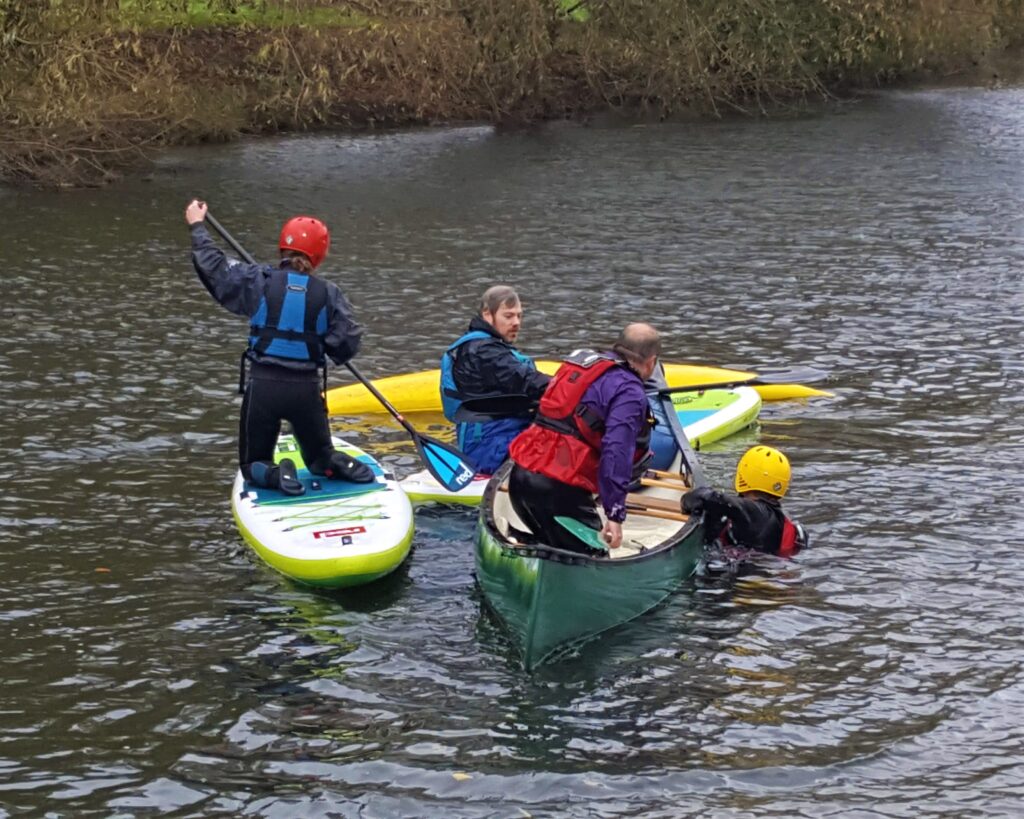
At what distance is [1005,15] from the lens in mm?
36000

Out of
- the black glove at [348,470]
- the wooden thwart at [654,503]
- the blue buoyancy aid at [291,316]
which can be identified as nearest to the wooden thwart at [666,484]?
the wooden thwart at [654,503]

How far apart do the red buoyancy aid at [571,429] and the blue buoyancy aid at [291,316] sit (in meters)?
1.58

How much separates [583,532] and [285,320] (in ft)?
7.30

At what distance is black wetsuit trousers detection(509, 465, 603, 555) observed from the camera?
776 centimetres

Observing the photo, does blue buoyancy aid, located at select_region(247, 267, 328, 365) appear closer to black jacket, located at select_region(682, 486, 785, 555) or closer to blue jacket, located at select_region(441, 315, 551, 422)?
blue jacket, located at select_region(441, 315, 551, 422)

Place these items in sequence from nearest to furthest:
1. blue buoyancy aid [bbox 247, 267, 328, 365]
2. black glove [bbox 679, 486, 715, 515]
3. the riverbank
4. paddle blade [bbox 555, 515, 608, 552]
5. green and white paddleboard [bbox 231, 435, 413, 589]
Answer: paddle blade [bbox 555, 515, 608, 552] → green and white paddleboard [bbox 231, 435, 413, 589] → blue buoyancy aid [bbox 247, 267, 328, 365] → black glove [bbox 679, 486, 715, 515] → the riverbank

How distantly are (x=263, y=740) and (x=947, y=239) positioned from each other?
581 inches

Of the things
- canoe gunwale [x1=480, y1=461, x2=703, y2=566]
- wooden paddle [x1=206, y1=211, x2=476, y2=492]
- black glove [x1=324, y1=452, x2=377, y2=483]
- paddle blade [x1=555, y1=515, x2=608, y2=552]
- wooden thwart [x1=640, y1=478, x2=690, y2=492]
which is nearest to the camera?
canoe gunwale [x1=480, y1=461, x2=703, y2=566]

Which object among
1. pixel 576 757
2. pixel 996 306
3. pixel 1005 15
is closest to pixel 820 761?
→ pixel 576 757

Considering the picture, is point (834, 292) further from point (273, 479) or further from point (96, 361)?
point (273, 479)

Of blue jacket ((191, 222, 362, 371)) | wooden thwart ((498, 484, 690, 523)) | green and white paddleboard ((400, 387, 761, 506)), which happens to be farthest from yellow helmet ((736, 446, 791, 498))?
blue jacket ((191, 222, 362, 371))

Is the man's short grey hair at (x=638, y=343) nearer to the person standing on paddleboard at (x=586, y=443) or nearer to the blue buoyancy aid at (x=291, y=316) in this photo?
the person standing on paddleboard at (x=586, y=443)

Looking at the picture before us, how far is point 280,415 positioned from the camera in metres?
8.84

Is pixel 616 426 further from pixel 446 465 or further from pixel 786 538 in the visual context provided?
pixel 446 465
